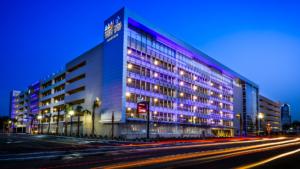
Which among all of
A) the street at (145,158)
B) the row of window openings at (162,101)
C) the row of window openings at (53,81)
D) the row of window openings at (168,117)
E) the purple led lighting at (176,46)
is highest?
the purple led lighting at (176,46)

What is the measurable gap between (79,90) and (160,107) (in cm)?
2939

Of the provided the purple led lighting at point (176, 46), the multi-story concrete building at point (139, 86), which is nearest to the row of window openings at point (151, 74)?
the multi-story concrete building at point (139, 86)

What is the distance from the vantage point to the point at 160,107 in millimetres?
81188

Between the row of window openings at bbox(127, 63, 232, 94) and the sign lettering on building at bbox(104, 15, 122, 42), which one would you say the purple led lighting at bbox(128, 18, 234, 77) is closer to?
the sign lettering on building at bbox(104, 15, 122, 42)

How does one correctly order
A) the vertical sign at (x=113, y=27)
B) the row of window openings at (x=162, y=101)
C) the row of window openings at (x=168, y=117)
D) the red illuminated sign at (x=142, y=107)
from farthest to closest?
the vertical sign at (x=113, y=27), the row of window openings at (x=162, y=101), the row of window openings at (x=168, y=117), the red illuminated sign at (x=142, y=107)

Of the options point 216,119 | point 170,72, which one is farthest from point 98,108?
point 216,119

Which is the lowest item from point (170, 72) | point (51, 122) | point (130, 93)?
point (51, 122)

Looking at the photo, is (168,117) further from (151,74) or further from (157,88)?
(151,74)

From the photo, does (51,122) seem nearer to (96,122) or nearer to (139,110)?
(96,122)

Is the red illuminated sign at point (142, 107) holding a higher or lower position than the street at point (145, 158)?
higher

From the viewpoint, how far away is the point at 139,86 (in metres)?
75.5

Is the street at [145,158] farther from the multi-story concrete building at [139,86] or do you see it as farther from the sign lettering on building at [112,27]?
the sign lettering on building at [112,27]

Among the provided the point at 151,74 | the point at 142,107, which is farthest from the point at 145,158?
the point at 151,74

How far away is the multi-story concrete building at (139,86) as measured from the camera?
2842 inches
